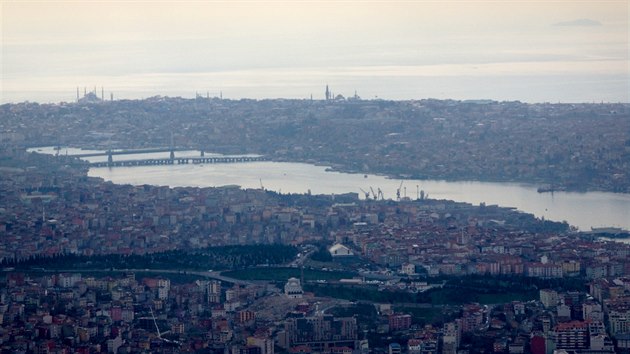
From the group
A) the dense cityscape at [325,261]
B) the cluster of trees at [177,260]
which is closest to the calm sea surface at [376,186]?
the dense cityscape at [325,261]

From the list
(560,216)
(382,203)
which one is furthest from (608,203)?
(382,203)

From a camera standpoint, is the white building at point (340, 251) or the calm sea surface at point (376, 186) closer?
the white building at point (340, 251)

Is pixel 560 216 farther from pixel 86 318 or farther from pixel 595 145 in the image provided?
pixel 86 318

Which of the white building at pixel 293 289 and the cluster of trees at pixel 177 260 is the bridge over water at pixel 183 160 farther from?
the white building at pixel 293 289

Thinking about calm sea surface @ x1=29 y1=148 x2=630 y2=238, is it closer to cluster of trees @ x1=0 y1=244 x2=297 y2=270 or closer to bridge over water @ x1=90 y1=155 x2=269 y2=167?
bridge over water @ x1=90 y1=155 x2=269 y2=167

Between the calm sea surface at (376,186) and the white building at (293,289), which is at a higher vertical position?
the calm sea surface at (376,186)

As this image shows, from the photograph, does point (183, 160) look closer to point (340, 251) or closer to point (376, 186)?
point (376, 186)

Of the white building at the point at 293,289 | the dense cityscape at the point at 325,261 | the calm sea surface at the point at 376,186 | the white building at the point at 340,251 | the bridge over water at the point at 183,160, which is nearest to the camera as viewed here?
the dense cityscape at the point at 325,261
